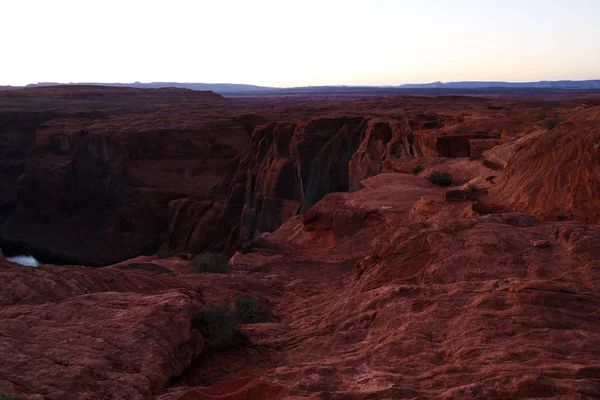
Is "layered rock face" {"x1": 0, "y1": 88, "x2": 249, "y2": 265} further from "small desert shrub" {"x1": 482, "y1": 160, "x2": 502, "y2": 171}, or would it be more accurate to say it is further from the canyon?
"small desert shrub" {"x1": 482, "y1": 160, "x2": 502, "y2": 171}

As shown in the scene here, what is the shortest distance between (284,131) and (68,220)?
21.7m

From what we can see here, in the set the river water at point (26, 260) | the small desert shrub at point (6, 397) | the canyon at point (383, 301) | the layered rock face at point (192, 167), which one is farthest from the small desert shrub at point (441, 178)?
the river water at point (26, 260)

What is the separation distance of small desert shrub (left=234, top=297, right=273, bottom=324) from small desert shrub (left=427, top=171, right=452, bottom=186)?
10496mm

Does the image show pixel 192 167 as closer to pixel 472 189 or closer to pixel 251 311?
pixel 472 189

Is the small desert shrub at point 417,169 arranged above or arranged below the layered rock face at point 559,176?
below

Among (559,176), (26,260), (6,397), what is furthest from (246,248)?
(26,260)

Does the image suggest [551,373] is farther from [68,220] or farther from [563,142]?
[68,220]

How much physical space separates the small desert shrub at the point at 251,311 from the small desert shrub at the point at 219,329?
1249mm

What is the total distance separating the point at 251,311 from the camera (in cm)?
808

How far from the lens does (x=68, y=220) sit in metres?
45.7

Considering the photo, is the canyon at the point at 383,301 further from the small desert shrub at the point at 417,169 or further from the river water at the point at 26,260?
the river water at the point at 26,260

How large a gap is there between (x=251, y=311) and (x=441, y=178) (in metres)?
11.2

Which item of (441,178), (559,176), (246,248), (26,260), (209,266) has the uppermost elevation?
(559,176)

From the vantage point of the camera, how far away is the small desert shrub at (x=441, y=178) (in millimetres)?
17641
